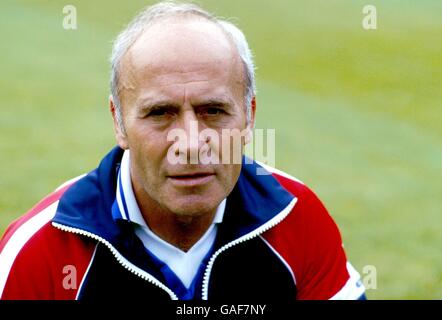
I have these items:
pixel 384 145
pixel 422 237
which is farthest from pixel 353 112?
pixel 422 237

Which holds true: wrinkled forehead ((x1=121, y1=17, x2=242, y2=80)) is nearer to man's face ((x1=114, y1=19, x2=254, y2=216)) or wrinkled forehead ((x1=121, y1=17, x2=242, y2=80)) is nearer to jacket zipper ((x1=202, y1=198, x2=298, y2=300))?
man's face ((x1=114, y1=19, x2=254, y2=216))

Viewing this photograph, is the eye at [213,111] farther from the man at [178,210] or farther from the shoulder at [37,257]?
the shoulder at [37,257]

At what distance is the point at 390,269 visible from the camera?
19.4ft

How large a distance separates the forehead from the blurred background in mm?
3106

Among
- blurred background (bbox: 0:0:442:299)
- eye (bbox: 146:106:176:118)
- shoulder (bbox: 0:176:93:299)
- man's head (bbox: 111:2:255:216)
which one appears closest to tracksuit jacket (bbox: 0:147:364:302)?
shoulder (bbox: 0:176:93:299)

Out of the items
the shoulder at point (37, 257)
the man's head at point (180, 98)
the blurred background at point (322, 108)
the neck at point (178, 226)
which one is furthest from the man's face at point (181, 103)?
the blurred background at point (322, 108)

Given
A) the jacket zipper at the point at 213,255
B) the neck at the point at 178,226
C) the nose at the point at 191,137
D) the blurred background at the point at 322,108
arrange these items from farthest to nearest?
the blurred background at the point at 322,108, the neck at the point at 178,226, the jacket zipper at the point at 213,255, the nose at the point at 191,137

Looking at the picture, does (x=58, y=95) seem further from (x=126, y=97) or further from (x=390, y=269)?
(x=126, y=97)

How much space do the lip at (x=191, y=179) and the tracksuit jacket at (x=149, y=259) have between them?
249mm

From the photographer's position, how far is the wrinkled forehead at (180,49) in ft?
8.25

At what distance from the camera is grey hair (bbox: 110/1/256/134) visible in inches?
104

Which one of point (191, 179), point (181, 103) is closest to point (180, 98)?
point (181, 103)

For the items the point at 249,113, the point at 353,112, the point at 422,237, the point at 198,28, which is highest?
the point at 198,28

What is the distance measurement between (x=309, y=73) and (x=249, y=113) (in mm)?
8169
